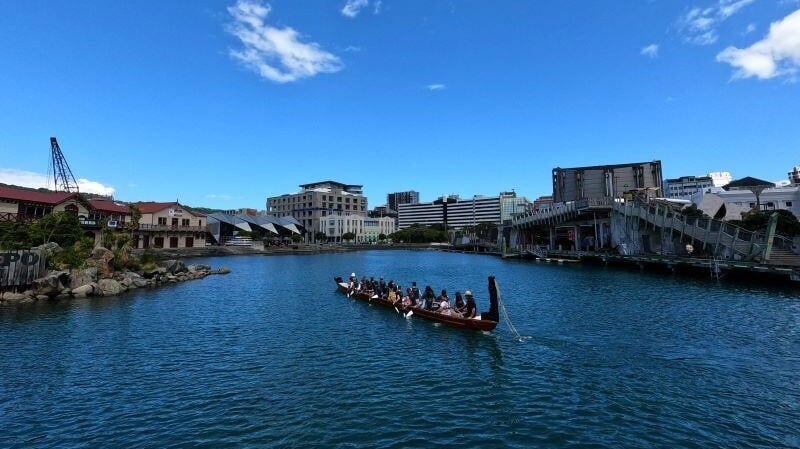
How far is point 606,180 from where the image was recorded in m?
116

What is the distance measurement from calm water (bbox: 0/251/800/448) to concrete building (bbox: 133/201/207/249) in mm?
77785

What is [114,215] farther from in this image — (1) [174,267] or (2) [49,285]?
(2) [49,285]

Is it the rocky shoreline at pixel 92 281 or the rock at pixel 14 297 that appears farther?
the rocky shoreline at pixel 92 281

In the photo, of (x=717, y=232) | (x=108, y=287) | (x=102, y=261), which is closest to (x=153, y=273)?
(x=102, y=261)

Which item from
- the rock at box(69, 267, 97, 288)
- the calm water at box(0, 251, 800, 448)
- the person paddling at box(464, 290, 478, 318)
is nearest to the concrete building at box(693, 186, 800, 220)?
the calm water at box(0, 251, 800, 448)

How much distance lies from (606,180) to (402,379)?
4589 inches

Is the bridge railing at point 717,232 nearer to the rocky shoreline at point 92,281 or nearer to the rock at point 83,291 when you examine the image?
the rocky shoreline at point 92,281

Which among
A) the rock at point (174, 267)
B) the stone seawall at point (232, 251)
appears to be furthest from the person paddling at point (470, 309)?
the stone seawall at point (232, 251)

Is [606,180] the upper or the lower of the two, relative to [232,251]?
upper

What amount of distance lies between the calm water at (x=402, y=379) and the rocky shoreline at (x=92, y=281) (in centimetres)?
704

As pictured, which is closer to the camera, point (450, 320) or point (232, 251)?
point (450, 320)

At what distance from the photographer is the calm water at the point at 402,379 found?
507 inches

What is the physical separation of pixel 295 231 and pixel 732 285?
555 ft

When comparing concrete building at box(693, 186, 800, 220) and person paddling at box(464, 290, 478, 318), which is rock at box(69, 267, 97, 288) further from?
concrete building at box(693, 186, 800, 220)
